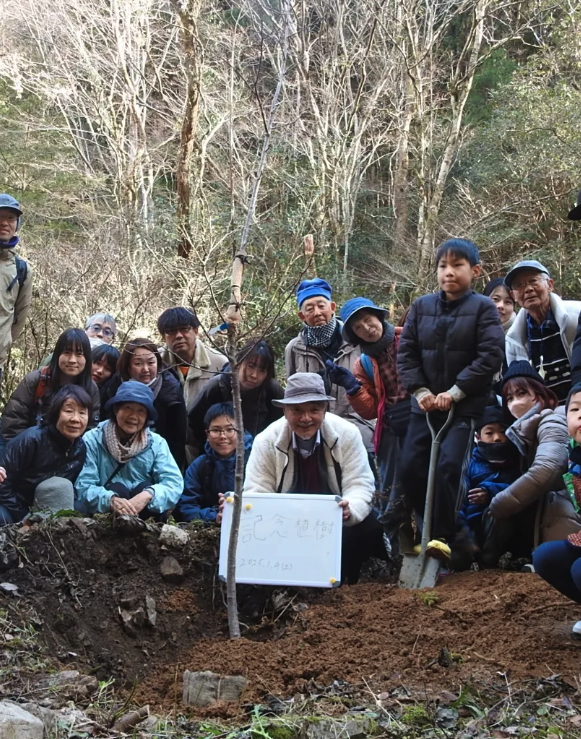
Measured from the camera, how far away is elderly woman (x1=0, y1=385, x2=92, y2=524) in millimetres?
4871

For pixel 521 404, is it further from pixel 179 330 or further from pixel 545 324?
pixel 179 330

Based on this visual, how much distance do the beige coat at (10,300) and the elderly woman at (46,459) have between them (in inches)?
56.3

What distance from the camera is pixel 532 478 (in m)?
4.38

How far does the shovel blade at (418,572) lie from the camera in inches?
179

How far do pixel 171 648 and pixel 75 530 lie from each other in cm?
92

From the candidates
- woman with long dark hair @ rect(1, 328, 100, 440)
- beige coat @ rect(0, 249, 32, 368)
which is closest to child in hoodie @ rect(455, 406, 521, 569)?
woman with long dark hair @ rect(1, 328, 100, 440)

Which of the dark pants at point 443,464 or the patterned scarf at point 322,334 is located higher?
the patterned scarf at point 322,334

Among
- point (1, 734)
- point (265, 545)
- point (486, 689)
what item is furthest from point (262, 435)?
point (1, 734)

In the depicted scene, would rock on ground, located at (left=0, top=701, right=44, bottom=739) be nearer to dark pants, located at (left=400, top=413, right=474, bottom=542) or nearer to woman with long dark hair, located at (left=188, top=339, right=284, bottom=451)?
dark pants, located at (left=400, top=413, right=474, bottom=542)

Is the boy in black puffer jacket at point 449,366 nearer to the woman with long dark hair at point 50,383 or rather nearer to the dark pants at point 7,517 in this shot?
the woman with long dark hair at point 50,383

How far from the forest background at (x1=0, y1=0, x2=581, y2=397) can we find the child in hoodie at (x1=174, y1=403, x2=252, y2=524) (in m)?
8.45

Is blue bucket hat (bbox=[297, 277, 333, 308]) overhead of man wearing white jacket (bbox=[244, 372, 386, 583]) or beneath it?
overhead

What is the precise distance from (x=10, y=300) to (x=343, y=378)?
276 cm

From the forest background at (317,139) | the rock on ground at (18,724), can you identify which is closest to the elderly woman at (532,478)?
the rock on ground at (18,724)
